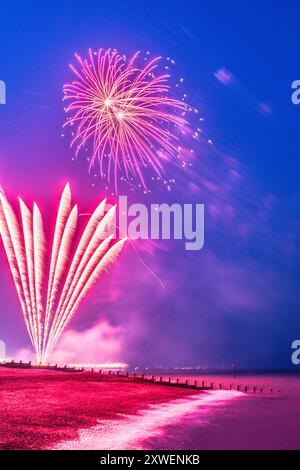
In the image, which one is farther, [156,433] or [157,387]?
[157,387]

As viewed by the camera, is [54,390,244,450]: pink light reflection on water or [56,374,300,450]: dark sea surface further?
[56,374,300,450]: dark sea surface

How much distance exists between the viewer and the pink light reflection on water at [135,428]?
890 inches

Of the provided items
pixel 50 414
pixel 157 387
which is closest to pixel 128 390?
pixel 157 387

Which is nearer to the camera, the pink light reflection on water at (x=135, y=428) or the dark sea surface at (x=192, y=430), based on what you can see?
the pink light reflection on water at (x=135, y=428)

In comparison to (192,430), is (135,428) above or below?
above

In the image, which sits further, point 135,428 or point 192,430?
point 192,430

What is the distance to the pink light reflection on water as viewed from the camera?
74.2ft

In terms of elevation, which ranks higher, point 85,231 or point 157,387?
point 85,231

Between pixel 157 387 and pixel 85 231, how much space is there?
23880mm

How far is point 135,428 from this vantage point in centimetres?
2834
